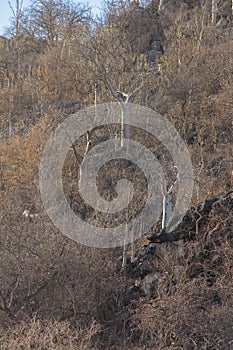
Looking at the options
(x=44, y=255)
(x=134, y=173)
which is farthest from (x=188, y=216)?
(x=134, y=173)

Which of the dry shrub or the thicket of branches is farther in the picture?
the thicket of branches

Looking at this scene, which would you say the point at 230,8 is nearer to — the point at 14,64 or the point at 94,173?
the point at 14,64

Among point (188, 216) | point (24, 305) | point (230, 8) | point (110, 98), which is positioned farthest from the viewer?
point (230, 8)

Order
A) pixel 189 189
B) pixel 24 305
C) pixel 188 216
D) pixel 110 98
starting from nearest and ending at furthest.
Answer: pixel 24 305 → pixel 188 216 → pixel 189 189 → pixel 110 98

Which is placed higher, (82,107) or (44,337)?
(82,107)

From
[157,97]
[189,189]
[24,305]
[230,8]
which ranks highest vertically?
[230,8]

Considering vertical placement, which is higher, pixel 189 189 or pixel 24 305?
pixel 189 189

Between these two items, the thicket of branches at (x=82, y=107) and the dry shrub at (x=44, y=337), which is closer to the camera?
the dry shrub at (x=44, y=337)

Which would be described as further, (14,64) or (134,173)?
(14,64)

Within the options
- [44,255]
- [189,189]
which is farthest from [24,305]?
[189,189]

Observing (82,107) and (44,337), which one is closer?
(44,337)
